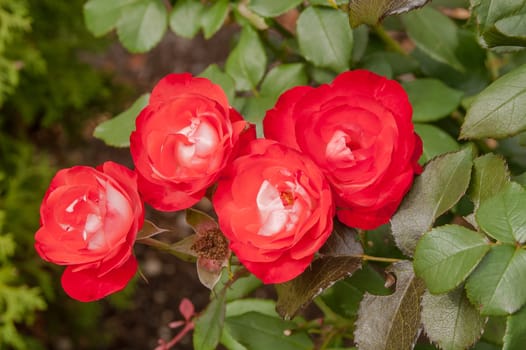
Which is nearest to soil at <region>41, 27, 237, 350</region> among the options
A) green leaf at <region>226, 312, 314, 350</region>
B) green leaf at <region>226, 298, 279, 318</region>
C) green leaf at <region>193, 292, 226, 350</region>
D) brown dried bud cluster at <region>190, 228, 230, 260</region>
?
green leaf at <region>226, 298, 279, 318</region>

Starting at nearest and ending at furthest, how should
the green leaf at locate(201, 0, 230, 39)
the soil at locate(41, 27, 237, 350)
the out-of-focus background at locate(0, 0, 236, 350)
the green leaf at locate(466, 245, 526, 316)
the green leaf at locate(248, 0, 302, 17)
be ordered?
1. the green leaf at locate(466, 245, 526, 316)
2. the green leaf at locate(248, 0, 302, 17)
3. the green leaf at locate(201, 0, 230, 39)
4. the out-of-focus background at locate(0, 0, 236, 350)
5. the soil at locate(41, 27, 237, 350)

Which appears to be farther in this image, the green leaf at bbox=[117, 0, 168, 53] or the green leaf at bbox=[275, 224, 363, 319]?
the green leaf at bbox=[117, 0, 168, 53]

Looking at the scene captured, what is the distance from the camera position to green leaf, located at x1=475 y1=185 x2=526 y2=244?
0.66 metres

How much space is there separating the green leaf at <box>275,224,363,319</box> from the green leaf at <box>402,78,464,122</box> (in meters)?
0.33

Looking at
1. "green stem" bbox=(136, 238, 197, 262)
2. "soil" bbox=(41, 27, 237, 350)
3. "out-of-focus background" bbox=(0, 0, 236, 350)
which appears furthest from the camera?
"soil" bbox=(41, 27, 237, 350)

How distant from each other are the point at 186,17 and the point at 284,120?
1.57 feet

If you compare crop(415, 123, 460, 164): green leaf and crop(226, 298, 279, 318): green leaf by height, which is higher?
crop(415, 123, 460, 164): green leaf

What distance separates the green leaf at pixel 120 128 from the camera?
1004 mm

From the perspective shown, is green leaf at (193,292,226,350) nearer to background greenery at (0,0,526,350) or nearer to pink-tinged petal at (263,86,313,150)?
background greenery at (0,0,526,350)

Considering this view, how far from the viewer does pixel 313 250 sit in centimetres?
65

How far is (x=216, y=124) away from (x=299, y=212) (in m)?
0.12

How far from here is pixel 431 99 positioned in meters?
1.02

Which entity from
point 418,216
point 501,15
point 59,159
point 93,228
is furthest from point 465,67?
point 59,159

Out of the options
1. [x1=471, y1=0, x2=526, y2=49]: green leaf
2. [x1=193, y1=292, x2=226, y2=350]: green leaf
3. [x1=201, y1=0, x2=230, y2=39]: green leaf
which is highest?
[x1=471, y1=0, x2=526, y2=49]: green leaf
